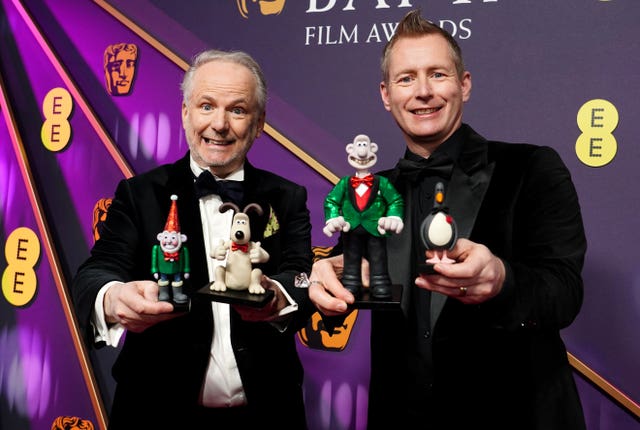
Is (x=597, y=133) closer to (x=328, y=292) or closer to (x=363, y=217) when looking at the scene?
(x=363, y=217)

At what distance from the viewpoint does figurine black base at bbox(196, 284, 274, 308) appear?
1.43 m

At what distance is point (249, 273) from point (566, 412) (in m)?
0.95

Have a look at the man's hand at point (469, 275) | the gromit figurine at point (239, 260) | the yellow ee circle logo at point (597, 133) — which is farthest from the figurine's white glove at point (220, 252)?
the yellow ee circle logo at point (597, 133)

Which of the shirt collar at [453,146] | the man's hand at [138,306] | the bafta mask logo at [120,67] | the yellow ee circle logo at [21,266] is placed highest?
the bafta mask logo at [120,67]

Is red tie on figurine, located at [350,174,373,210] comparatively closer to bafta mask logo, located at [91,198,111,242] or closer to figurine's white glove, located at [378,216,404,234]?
figurine's white glove, located at [378,216,404,234]

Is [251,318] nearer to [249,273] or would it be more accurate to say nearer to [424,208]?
[249,273]

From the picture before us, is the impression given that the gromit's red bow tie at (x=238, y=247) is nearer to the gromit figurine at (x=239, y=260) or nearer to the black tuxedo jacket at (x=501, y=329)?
the gromit figurine at (x=239, y=260)

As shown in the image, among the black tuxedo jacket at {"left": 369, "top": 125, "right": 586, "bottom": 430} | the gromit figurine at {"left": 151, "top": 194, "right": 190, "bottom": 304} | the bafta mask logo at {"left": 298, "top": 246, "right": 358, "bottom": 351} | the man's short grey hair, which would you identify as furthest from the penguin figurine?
the bafta mask logo at {"left": 298, "top": 246, "right": 358, "bottom": 351}

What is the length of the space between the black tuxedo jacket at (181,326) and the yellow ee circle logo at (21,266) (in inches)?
62.8

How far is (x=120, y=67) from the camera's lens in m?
3.02

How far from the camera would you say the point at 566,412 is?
5.13 feet

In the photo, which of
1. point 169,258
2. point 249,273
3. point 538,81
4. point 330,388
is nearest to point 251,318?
point 249,273

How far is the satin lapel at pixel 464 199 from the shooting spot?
5.04 ft

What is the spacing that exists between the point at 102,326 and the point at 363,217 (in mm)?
812
